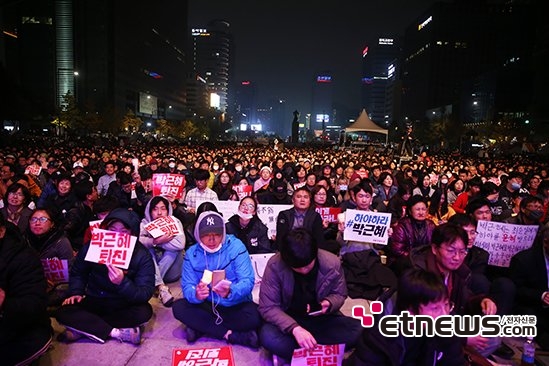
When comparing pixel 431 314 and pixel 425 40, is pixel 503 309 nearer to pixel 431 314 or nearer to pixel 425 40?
pixel 431 314

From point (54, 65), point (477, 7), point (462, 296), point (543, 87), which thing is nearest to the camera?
point (462, 296)

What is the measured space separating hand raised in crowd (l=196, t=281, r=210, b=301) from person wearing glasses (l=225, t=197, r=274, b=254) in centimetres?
224

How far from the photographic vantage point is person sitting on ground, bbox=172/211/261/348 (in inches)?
174

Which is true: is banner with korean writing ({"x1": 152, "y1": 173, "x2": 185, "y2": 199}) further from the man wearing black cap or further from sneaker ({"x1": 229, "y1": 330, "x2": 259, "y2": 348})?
the man wearing black cap

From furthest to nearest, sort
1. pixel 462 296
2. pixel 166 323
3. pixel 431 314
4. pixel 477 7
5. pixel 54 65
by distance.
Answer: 1. pixel 477 7
2. pixel 54 65
3. pixel 166 323
4. pixel 462 296
5. pixel 431 314

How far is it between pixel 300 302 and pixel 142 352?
5.72 ft

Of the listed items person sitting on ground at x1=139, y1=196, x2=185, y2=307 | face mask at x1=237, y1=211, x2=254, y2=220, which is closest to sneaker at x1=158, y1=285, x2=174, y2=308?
person sitting on ground at x1=139, y1=196, x2=185, y2=307

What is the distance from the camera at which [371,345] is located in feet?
9.69

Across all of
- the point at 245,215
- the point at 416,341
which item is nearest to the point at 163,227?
the point at 245,215

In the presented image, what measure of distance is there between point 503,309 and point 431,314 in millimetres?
2498

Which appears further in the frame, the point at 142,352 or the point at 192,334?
the point at 192,334

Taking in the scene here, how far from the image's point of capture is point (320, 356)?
394cm

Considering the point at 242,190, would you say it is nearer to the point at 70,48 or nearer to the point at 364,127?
the point at 364,127

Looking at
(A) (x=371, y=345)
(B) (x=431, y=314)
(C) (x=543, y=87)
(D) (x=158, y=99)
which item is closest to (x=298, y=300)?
(A) (x=371, y=345)
